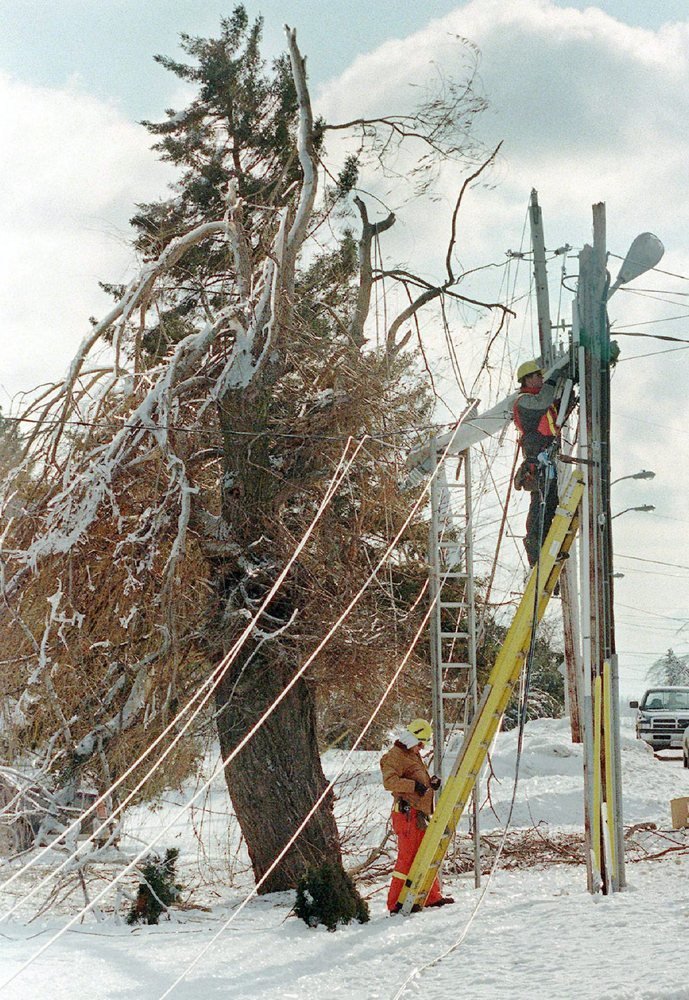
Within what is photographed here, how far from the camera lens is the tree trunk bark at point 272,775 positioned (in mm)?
10867

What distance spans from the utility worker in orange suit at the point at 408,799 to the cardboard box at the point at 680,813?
14.8 ft

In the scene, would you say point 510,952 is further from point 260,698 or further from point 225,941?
point 260,698

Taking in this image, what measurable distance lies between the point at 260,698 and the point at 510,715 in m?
20.7

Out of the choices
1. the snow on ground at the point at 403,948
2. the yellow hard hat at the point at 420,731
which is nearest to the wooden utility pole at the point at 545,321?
the snow on ground at the point at 403,948

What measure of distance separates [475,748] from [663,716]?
61.7 ft

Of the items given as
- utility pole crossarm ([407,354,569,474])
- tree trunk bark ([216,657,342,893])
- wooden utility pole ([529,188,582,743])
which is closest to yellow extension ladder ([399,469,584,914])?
tree trunk bark ([216,657,342,893])

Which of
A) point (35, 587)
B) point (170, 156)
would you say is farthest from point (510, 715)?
point (35, 587)

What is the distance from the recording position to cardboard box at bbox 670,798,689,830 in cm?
1363

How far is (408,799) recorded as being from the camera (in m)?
10.2

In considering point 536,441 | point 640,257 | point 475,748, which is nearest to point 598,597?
point 536,441

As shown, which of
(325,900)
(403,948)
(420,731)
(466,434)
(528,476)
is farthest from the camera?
(466,434)

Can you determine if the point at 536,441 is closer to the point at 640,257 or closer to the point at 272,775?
the point at 640,257

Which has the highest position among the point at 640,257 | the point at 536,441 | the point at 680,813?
the point at 640,257

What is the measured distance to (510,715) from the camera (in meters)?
30.6
